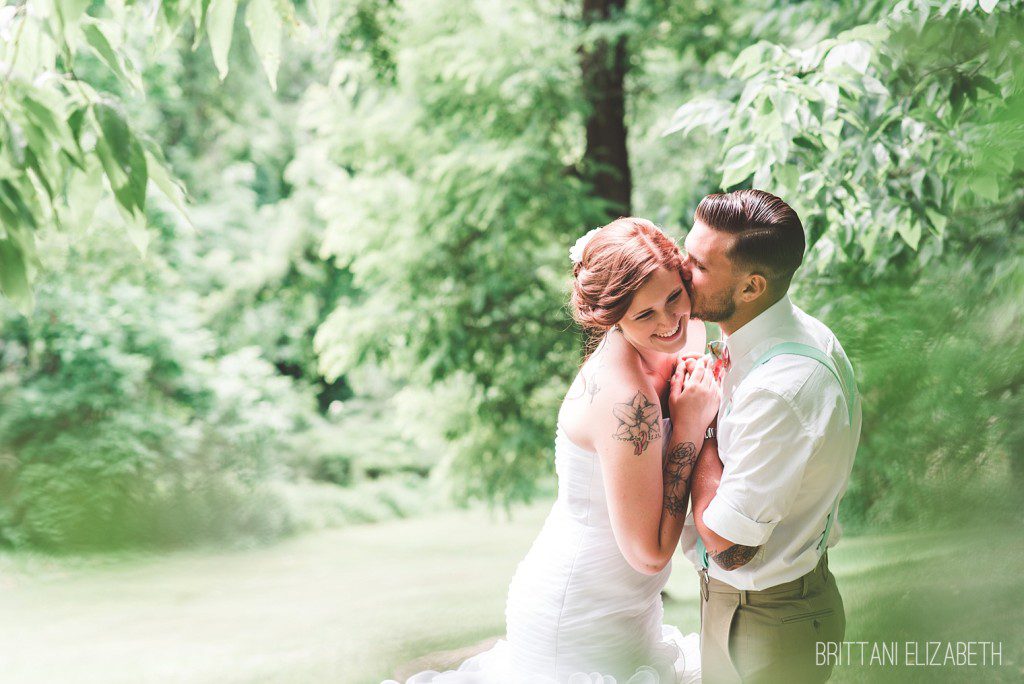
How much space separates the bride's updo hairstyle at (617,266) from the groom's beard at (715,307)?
117 millimetres

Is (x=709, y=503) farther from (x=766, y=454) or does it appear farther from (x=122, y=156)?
(x=122, y=156)

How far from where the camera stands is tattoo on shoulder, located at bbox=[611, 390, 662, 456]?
2.40 m

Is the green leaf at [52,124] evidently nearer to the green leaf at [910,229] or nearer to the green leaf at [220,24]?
the green leaf at [220,24]

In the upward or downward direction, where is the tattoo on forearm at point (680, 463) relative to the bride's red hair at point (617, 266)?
downward

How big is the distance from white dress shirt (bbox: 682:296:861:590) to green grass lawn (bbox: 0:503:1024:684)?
20 cm

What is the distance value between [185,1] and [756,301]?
158 cm

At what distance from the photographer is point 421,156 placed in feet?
25.8

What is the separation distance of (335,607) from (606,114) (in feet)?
18.6

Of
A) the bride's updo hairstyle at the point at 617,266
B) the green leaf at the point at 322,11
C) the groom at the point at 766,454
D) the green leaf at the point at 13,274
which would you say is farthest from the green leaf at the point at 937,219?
the green leaf at the point at 13,274

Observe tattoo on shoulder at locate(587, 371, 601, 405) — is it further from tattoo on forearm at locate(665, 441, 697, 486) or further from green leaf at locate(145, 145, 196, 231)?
green leaf at locate(145, 145, 196, 231)

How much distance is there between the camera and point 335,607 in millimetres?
9383

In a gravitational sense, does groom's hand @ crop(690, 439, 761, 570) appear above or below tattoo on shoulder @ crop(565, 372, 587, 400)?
below

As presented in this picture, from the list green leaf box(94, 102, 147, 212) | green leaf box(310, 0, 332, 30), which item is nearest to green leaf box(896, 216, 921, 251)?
green leaf box(310, 0, 332, 30)

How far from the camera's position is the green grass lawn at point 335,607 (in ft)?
3.86
